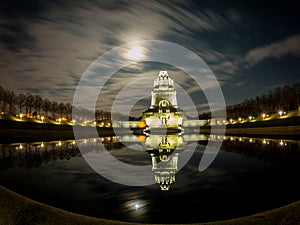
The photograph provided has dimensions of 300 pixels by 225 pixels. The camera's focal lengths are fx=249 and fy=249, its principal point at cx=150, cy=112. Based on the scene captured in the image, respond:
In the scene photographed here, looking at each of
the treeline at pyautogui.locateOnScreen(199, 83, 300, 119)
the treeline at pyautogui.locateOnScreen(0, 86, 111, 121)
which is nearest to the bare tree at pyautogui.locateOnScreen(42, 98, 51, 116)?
the treeline at pyautogui.locateOnScreen(0, 86, 111, 121)

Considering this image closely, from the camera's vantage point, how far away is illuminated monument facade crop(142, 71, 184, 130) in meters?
95.4

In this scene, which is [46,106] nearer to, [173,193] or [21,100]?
[21,100]

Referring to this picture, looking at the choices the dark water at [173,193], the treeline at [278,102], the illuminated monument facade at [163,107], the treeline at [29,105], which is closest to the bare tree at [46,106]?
the treeline at [29,105]

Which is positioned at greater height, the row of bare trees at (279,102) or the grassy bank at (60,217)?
the row of bare trees at (279,102)

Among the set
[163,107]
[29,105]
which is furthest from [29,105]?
[163,107]

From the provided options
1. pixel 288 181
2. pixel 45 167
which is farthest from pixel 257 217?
pixel 45 167

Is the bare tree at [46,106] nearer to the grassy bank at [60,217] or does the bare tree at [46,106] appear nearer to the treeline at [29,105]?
the treeline at [29,105]

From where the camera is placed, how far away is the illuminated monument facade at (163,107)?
95375 millimetres

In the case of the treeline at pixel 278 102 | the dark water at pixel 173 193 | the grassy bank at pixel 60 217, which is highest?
the treeline at pixel 278 102

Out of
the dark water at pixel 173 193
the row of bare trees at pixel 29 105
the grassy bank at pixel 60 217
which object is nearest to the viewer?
the grassy bank at pixel 60 217

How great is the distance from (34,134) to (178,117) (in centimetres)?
6522

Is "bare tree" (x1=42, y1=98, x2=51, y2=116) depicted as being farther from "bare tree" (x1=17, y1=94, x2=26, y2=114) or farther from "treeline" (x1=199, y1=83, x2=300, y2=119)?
"treeline" (x1=199, y1=83, x2=300, y2=119)

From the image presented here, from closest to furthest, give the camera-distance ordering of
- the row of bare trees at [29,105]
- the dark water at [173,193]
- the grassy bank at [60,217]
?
the grassy bank at [60,217], the dark water at [173,193], the row of bare trees at [29,105]

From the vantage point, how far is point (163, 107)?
105500mm
